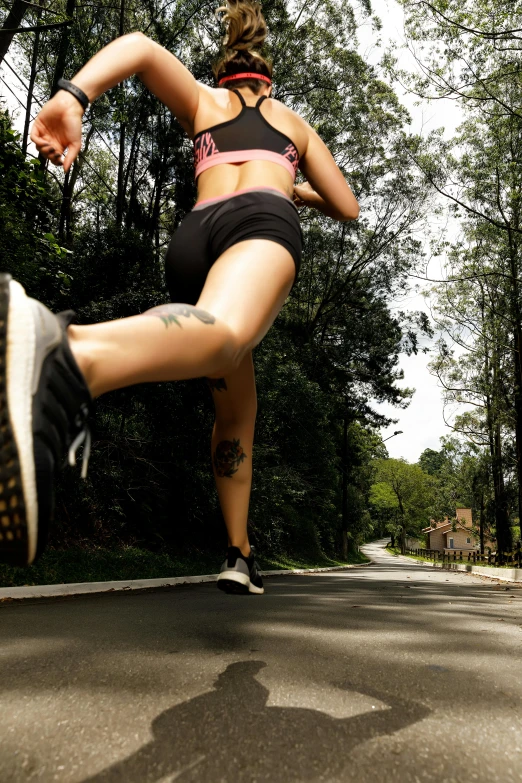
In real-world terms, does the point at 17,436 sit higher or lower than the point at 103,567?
higher

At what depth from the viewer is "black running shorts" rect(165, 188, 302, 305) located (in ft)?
5.35

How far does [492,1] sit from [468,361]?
55.5 ft

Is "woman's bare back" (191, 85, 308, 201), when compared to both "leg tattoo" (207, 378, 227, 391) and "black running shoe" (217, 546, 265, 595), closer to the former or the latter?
"leg tattoo" (207, 378, 227, 391)

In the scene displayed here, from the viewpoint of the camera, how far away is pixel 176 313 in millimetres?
1235

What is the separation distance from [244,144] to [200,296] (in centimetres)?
64

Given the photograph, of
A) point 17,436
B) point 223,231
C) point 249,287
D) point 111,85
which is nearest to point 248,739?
point 17,436

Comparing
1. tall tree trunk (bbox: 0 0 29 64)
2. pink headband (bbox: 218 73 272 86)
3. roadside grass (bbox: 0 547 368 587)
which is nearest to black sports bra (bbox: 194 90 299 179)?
pink headband (bbox: 218 73 272 86)

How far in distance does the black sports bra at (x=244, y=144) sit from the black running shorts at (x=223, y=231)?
174 millimetres

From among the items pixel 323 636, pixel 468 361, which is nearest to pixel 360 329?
pixel 468 361

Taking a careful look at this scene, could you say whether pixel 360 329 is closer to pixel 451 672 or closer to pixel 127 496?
pixel 127 496

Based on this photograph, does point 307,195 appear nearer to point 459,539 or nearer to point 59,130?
point 59,130

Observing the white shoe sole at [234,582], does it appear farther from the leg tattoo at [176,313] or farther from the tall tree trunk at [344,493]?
the tall tree trunk at [344,493]

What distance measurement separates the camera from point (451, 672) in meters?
2.02

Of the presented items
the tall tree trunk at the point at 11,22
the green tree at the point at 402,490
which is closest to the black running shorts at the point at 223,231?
the tall tree trunk at the point at 11,22
